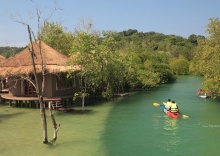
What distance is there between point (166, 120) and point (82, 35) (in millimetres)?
11492

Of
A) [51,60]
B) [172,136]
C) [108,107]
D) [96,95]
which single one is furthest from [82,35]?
[172,136]

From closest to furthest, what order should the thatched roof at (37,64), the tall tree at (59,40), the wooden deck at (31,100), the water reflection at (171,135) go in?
the water reflection at (171,135) < the wooden deck at (31,100) < the thatched roof at (37,64) < the tall tree at (59,40)

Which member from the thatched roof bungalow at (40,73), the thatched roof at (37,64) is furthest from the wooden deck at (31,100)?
the thatched roof at (37,64)

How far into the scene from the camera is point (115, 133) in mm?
18422

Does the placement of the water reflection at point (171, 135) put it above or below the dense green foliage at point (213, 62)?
below

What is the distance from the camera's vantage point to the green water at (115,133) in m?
14.9

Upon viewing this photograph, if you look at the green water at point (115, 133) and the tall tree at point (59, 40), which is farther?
the tall tree at point (59, 40)

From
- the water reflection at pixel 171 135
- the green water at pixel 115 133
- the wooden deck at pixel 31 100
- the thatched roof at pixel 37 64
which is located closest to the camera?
the green water at pixel 115 133

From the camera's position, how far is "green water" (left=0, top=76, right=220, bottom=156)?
14.9 m

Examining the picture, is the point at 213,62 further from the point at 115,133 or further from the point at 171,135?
the point at 115,133

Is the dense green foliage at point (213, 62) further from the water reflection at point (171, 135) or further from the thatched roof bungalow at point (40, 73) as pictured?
the thatched roof bungalow at point (40, 73)

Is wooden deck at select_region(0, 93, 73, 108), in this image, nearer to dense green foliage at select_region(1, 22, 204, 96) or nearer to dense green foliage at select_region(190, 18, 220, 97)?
dense green foliage at select_region(1, 22, 204, 96)

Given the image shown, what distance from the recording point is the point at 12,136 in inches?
693

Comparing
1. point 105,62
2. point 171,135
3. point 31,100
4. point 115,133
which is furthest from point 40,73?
point 171,135
